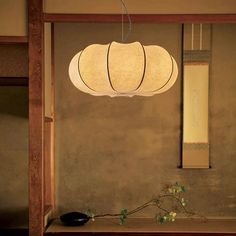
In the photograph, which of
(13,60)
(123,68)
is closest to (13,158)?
(13,60)

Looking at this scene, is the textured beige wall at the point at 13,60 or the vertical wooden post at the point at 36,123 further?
the textured beige wall at the point at 13,60

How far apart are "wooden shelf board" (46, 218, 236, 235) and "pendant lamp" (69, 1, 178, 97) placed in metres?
1.66

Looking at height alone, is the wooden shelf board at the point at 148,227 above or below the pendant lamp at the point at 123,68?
below

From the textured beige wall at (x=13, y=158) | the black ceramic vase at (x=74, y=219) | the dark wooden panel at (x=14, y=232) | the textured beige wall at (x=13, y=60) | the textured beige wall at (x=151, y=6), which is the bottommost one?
the dark wooden panel at (x=14, y=232)

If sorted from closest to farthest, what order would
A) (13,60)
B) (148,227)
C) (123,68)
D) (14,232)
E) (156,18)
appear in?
(123,68) → (156,18) → (13,60) → (148,227) → (14,232)

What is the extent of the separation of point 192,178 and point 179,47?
1.46 metres

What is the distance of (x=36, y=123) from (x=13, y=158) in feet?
4.75

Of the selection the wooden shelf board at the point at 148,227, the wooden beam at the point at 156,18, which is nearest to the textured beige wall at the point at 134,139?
the wooden shelf board at the point at 148,227

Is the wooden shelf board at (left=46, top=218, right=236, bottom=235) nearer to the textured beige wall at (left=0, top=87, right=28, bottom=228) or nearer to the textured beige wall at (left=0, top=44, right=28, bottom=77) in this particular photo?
the textured beige wall at (left=0, top=87, right=28, bottom=228)

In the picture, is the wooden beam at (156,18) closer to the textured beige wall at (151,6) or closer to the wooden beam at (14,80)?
the textured beige wall at (151,6)

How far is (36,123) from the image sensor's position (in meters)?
4.62

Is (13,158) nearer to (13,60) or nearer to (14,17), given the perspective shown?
(13,60)

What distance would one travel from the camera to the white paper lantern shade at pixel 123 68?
3.60 metres

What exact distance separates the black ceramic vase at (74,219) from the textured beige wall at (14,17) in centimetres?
187
